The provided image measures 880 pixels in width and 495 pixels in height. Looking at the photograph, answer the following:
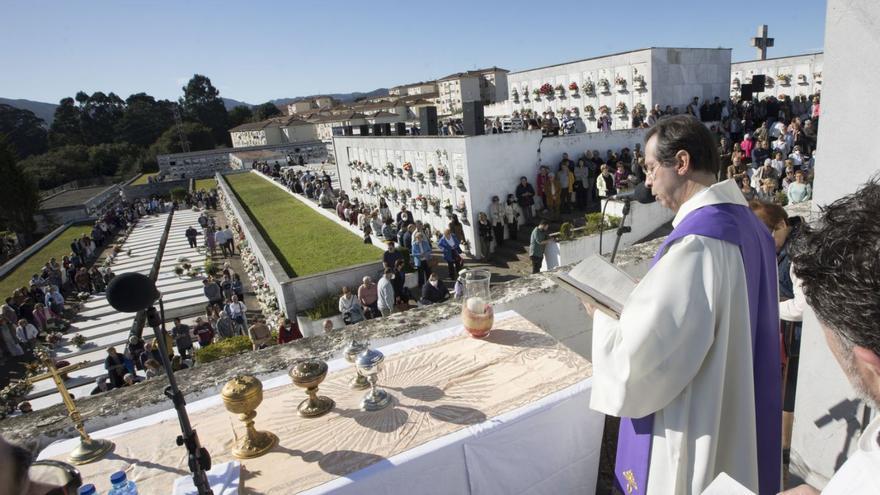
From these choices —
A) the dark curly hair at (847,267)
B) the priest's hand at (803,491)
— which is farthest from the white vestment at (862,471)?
the priest's hand at (803,491)

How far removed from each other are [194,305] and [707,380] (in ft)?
55.4

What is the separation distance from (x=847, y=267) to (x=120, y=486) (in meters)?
2.13

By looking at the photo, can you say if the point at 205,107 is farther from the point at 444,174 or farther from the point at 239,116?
the point at 444,174

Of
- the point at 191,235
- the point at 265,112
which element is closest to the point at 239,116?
the point at 265,112

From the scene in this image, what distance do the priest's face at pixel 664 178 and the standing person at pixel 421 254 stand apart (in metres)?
10.5

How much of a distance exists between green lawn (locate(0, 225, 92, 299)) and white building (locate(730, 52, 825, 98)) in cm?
3330

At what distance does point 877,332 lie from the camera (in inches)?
34.3

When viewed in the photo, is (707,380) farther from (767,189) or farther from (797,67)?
(797,67)

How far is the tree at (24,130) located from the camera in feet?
261

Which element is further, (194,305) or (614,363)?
(194,305)

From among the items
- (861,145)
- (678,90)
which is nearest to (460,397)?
(861,145)

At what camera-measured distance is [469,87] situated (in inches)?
2680

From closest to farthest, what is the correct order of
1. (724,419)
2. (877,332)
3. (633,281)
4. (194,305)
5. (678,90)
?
(877,332)
(724,419)
(633,281)
(194,305)
(678,90)

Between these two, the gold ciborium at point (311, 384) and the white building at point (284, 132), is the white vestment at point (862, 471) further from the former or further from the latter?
the white building at point (284, 132)
